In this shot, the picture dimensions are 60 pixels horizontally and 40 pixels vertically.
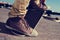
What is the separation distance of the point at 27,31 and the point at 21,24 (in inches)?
5.0

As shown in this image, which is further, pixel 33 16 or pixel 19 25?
pixel 33 16

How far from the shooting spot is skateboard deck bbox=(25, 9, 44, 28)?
3.43 metres

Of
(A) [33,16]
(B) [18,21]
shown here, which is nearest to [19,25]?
(B) [18,21]

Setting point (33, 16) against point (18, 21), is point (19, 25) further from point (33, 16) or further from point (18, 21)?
point (33, 16)

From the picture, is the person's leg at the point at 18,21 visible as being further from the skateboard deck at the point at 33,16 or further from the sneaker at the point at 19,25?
the skateboard deck at the point at 33,16

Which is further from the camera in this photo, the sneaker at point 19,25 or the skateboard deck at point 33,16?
the skateboard deck at point 33,16

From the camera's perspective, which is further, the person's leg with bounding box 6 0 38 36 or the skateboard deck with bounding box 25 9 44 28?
the skateboard deck with bounding box 25 9 44 28

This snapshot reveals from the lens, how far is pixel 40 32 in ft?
11.7

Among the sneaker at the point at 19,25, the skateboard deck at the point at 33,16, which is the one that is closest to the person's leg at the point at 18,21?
the sneaker at the point at 19,25

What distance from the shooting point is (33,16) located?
11.6 feet

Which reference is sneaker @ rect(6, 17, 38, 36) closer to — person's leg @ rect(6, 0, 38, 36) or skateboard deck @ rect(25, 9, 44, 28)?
person's leg @ rect(6, 0, 38, 36)

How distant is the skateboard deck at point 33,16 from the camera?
3.43 metres

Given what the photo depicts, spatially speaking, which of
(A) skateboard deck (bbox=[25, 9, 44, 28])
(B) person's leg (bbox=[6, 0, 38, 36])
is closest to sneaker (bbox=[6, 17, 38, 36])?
(B) person's leg (bbox=[6, 0, 38, 36])

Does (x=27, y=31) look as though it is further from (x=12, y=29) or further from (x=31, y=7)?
(x=31, y=7)
